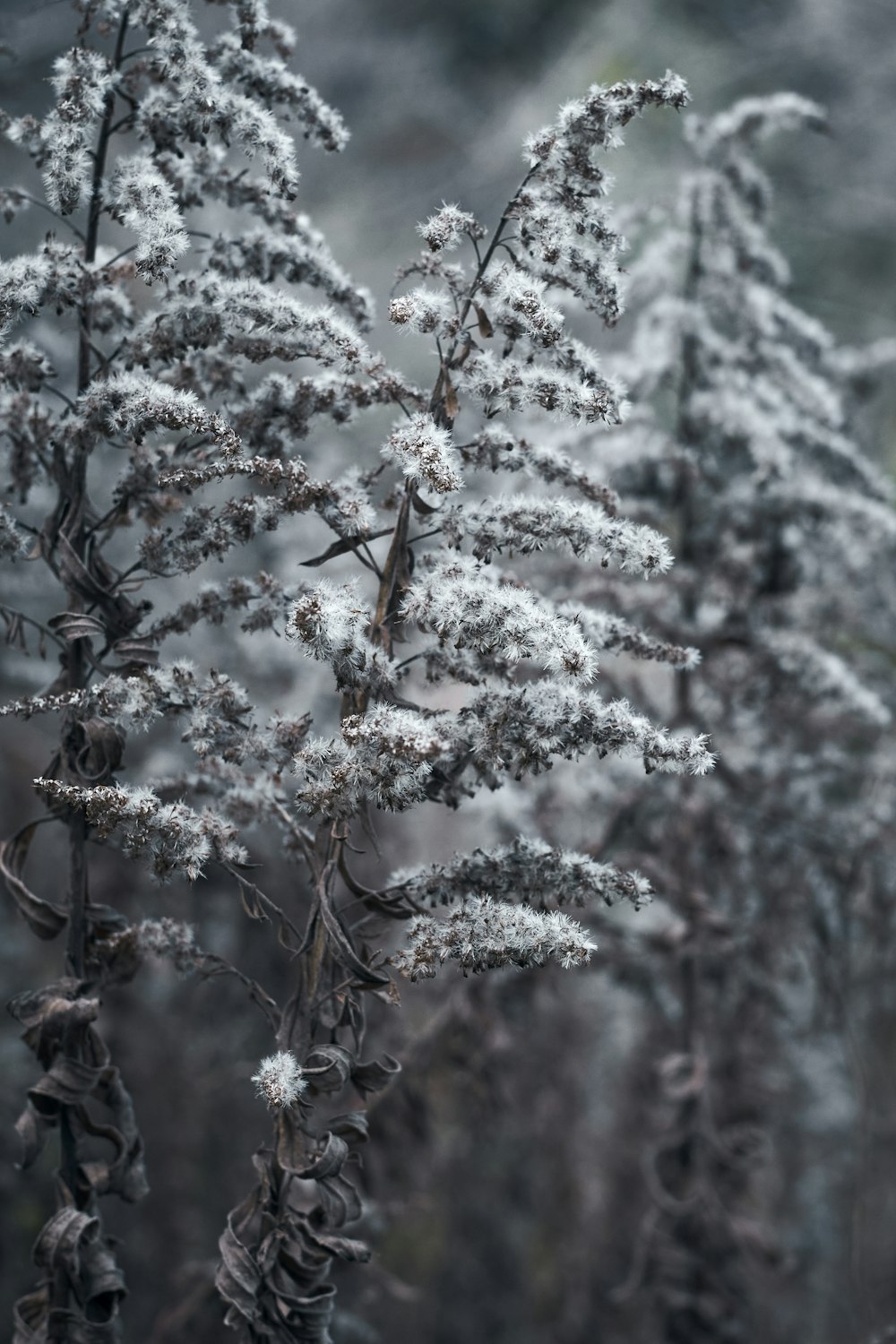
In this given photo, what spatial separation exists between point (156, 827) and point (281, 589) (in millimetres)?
486

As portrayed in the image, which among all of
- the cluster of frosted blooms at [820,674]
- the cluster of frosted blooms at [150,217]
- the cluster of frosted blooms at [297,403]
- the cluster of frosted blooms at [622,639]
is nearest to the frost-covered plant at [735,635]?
the cluster of frosted blooms at [820,674]

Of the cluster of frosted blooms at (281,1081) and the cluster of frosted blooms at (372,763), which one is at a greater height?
the cluster of frosted blooms at (372,763)

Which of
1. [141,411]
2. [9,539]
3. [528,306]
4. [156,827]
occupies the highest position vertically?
[528,306]

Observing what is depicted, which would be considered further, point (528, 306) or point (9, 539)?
point (9, 539)

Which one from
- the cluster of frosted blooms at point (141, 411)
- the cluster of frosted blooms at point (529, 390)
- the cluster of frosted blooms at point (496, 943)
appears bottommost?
the cluster of frosted blooms at point (496, 943)

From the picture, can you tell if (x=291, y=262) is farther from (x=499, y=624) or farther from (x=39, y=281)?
(x=499, y=624)

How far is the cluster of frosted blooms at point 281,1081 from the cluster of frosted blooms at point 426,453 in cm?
87

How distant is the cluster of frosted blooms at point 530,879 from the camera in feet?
6.11

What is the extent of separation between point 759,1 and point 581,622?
7318 millimetres

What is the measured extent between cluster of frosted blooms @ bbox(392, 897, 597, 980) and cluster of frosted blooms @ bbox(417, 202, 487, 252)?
1.02 metres

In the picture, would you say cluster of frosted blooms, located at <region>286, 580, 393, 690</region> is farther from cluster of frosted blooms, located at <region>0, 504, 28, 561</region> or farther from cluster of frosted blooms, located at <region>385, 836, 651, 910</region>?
cluster of frosted blooms, located at <region>0, 504, 28, 561</region>

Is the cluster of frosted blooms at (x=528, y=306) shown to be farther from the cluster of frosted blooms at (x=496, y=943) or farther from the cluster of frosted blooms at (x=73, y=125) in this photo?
the cluster of frosted blooms at (x=496, y=943)

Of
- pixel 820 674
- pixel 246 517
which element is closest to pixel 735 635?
pixel 820 674

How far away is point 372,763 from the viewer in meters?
1.69
